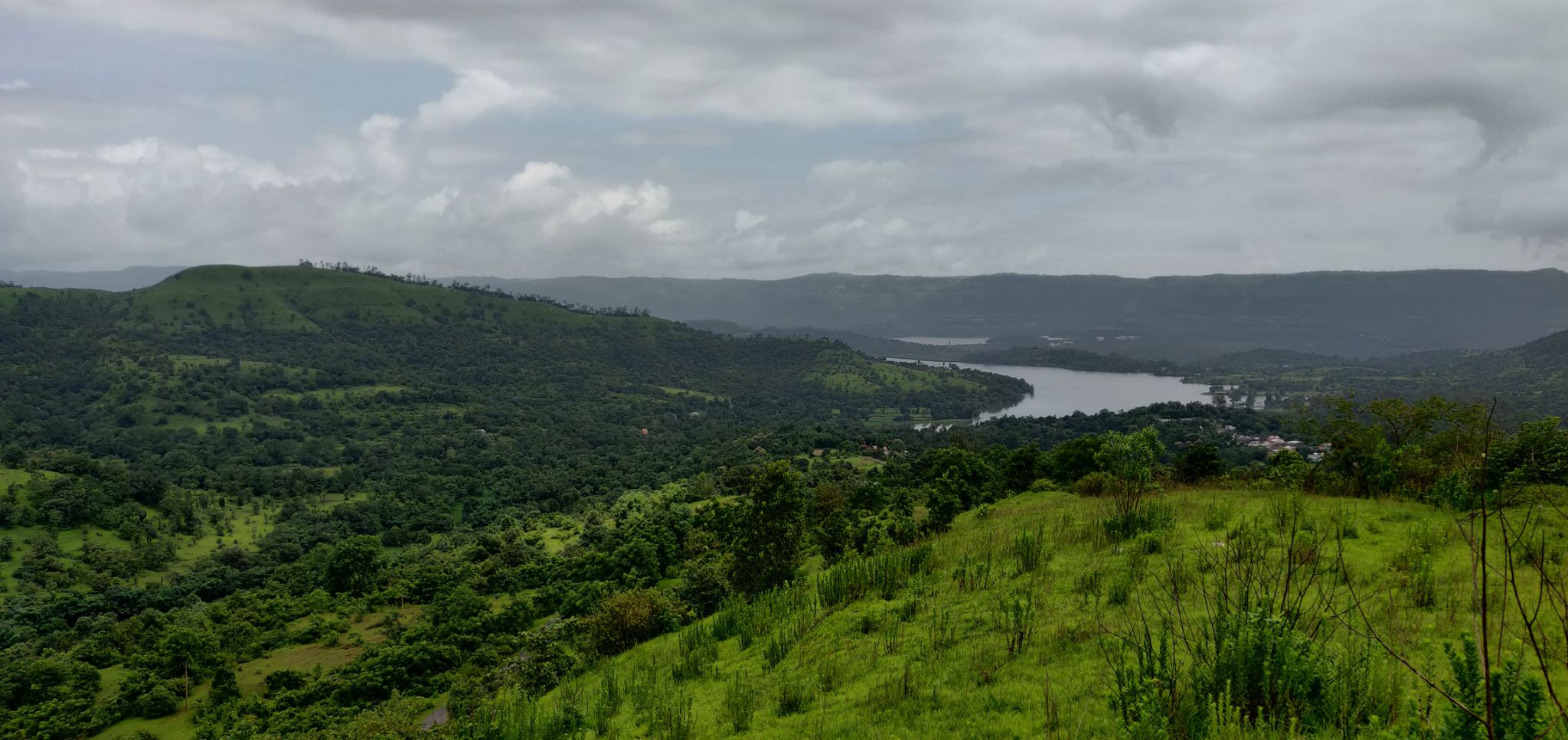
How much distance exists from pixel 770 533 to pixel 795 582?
2065 millimetres

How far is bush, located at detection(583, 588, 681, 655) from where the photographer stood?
1781cm

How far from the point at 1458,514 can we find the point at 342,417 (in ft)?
448

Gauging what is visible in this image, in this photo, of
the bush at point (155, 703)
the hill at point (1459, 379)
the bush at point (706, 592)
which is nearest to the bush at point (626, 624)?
the bush at point (706, 592)

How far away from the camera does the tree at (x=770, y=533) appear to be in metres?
18.3

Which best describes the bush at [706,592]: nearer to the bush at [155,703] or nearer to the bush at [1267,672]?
the bush at [1267,672]

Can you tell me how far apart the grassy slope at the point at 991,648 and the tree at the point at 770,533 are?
14.9 feet

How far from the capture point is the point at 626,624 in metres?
17.9

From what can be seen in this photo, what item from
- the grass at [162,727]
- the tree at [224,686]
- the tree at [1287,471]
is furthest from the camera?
the tree at [224,686]

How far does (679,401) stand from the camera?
152 meters

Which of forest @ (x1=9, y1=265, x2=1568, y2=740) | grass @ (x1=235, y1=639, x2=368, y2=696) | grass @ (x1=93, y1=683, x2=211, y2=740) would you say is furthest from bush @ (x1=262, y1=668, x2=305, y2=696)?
grass @ (x1=93, y1=683, x2=211, y2=740)

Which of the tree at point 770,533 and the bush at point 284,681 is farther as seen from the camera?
the bush at point 284,681

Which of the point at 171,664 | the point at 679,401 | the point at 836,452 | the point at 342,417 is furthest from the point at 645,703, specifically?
the point at 679,401

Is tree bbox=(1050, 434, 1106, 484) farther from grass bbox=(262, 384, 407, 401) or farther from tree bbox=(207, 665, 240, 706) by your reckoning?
grass bbox=(262, 384, 407, 401)

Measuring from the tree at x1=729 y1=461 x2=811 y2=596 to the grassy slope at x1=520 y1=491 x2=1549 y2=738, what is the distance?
4556mm
